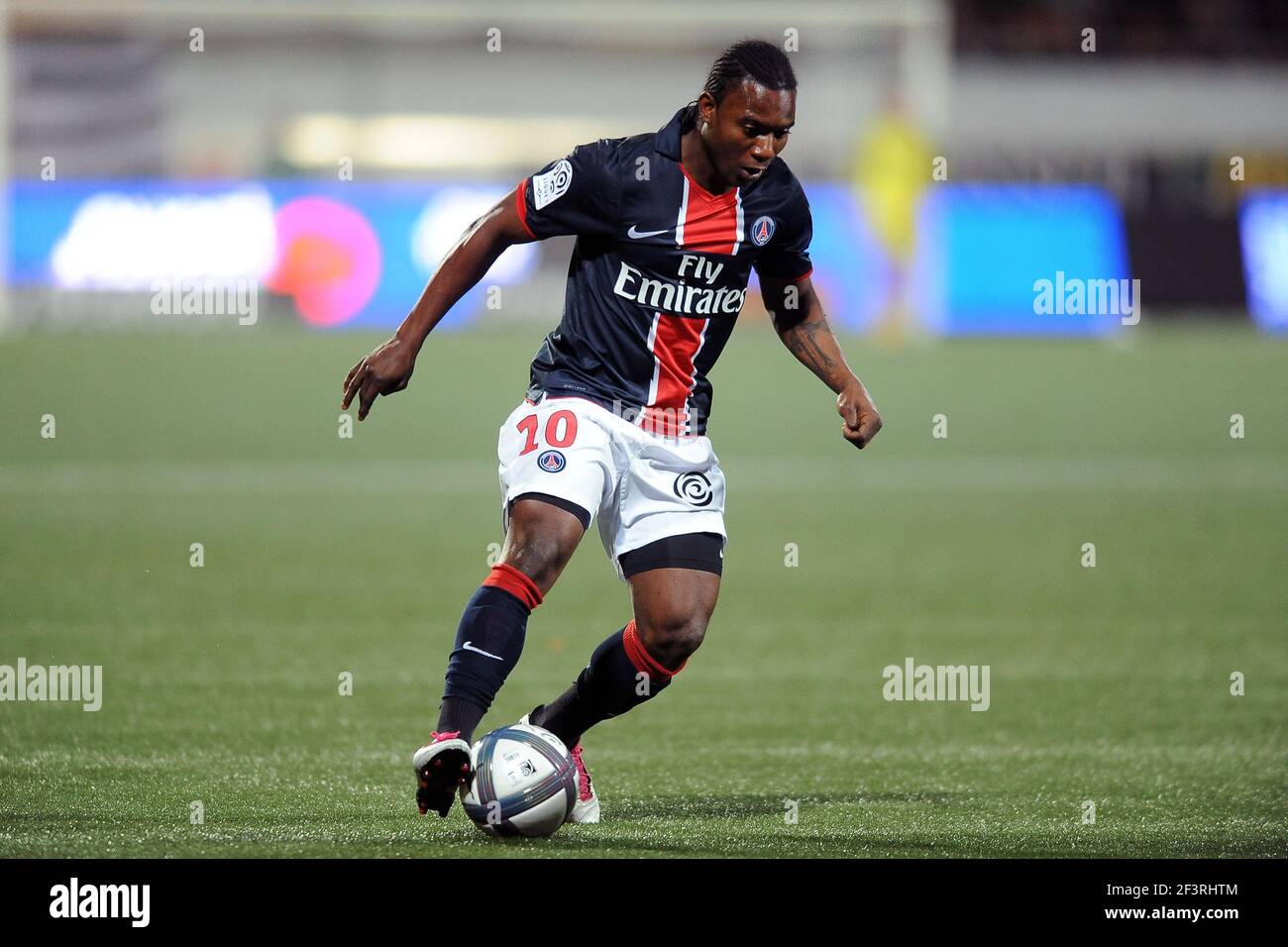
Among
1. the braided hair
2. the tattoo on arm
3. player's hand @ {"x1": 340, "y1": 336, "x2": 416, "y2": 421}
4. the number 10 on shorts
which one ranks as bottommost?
the number 10 on shorts

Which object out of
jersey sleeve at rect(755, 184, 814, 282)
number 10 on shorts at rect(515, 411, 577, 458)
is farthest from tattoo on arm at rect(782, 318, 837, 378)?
number 10 on shorts at rect(515, 411, 577, 458)

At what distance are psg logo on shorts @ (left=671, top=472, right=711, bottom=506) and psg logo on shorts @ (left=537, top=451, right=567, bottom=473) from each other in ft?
1.20

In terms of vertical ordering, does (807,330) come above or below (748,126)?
below

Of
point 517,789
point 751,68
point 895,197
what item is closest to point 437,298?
point 751,68

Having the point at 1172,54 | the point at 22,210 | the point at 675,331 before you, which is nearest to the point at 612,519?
the point at 675,331

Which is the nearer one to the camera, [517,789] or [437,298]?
[517,789]

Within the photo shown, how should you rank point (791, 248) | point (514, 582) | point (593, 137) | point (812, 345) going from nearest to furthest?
point (514, 582) → point (791, 248) → point (812, 345) → point (593, 137)

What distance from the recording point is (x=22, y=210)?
23.4 m

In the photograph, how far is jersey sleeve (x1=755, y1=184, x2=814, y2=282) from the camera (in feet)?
17.4

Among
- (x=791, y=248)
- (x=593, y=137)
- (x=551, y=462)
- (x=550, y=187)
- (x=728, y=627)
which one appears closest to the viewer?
(x=551, y=462)

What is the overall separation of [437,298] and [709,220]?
0.76 meters

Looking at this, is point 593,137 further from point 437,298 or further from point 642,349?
point 437,298

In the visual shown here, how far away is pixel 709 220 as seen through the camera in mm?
5172

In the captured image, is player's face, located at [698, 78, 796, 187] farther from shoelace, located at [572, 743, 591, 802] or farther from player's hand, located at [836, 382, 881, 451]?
shoelace, located at [572, 743, 591, 802]
